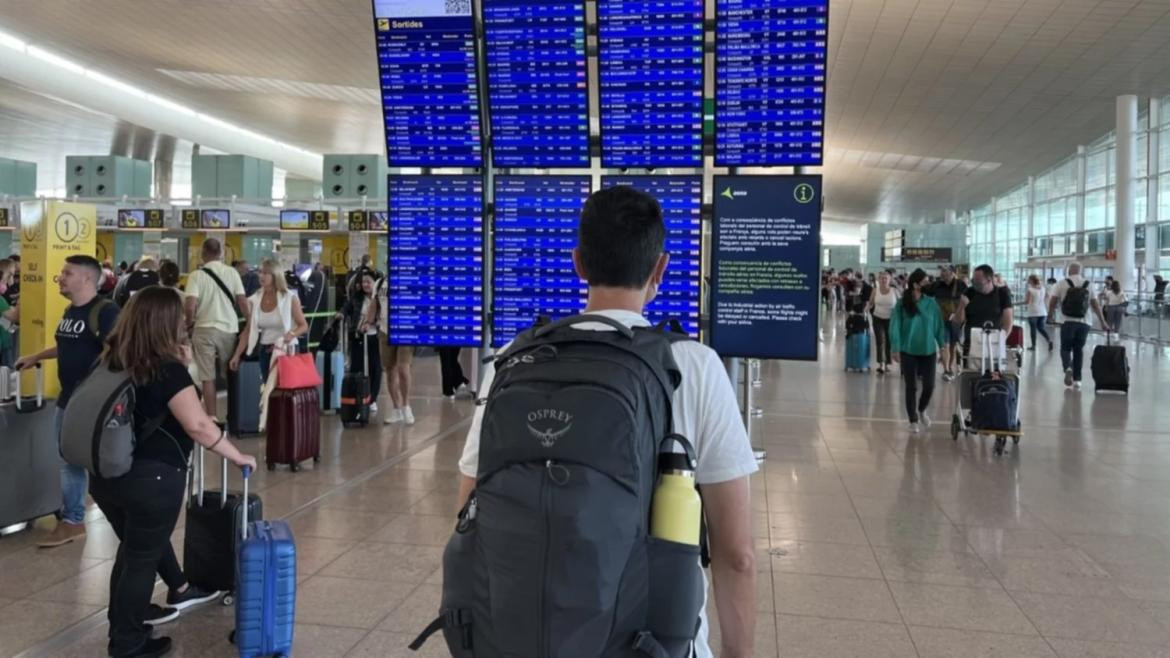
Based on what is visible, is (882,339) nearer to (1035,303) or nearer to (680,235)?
(1035,303)

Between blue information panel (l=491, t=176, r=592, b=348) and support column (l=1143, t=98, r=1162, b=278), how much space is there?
82.1 feet

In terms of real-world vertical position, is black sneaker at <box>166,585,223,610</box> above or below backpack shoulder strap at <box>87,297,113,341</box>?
below

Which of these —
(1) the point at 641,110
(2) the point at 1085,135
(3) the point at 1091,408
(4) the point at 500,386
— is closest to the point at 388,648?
(4) the point at 500,386

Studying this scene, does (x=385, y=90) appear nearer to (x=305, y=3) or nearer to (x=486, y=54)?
(x=486, y=54)

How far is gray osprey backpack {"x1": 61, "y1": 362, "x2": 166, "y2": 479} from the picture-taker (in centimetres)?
353

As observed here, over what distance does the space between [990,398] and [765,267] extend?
368 cm

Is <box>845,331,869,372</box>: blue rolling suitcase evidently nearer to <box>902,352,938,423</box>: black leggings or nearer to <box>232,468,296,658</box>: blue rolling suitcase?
<box>902,352,938,423</box>: black leggings

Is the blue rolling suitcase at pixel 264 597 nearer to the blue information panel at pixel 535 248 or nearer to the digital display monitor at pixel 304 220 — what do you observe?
the blue information panel at pixel 535 248

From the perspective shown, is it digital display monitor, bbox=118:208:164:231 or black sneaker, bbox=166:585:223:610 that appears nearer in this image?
black sneaker, bbox=166:585:223:610

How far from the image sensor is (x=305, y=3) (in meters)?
16.8

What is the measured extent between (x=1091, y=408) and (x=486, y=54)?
9615 mm

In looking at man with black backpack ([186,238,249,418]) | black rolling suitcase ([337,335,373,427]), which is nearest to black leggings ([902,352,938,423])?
black rolling suitcase ([337,335,373,427])

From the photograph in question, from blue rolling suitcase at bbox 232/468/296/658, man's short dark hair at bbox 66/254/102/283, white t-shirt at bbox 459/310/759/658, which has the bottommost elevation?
blue rolling suitcase at bbox 232/468/296/658

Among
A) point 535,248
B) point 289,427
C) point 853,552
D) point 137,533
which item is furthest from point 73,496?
point 853,552
